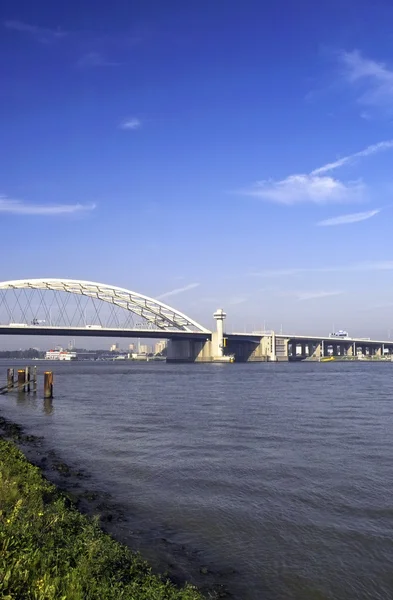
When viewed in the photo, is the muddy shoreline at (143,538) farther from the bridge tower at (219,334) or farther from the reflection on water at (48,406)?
the bridge tower at (219,334)

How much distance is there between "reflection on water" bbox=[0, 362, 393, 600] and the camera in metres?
9.59

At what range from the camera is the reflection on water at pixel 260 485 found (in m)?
9.59

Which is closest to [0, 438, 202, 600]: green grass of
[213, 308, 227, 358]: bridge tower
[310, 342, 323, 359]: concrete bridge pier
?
[213, 308, 227, 358]: bridge tower

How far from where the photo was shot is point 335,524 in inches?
464

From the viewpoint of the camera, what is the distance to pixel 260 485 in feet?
49.1

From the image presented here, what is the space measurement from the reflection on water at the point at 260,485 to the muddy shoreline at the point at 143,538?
0.45ft

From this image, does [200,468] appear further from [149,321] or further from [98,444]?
[149,321]

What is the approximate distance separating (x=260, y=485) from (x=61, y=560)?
9.07 meters

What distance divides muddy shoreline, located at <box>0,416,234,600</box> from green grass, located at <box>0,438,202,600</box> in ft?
2.00

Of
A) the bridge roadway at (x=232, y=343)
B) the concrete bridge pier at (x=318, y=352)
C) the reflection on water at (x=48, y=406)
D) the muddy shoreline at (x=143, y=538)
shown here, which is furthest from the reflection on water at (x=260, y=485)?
the concrete bridge pier at (x=318, y=352)

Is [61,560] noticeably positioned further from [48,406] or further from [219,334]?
[219,334]

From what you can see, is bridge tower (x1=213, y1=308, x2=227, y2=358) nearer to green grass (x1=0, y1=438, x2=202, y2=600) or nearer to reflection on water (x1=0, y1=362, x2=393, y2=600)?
reflection on water (x1=0, y1=362, x2=393, y2=600)

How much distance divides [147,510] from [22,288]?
373ft

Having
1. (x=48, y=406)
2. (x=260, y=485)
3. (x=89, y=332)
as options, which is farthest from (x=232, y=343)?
(x=260, y=485)
